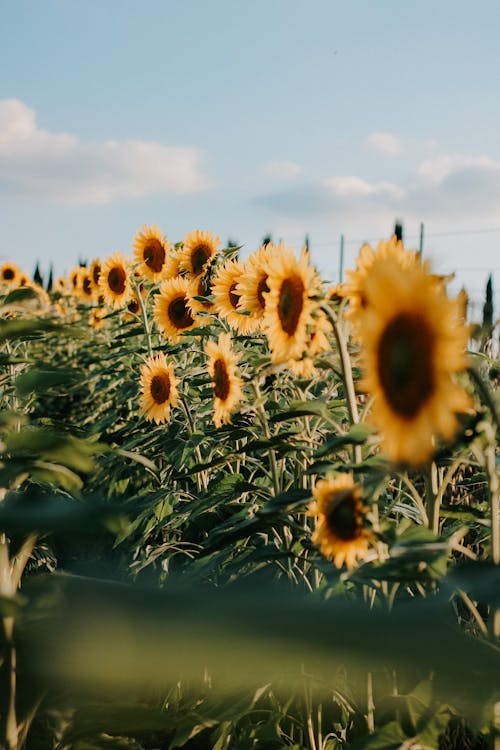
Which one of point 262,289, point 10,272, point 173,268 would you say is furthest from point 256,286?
point 10,272

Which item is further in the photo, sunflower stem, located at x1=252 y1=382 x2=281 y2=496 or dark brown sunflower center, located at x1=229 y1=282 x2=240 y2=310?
dark brown sunflower center, located at x1=229 y1=282 x2=240 y2=310

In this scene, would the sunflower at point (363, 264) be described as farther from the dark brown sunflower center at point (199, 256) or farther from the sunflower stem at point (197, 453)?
the dark brown sunflower center at point (199, 256)

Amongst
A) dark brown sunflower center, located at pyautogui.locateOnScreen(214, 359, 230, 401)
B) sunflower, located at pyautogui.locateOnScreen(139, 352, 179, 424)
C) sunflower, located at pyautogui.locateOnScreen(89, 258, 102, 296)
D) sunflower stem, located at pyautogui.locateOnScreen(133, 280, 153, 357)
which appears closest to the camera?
dark brown sunflower center, located at pyautogui.locateOnScreen(214, 359, 230, 401)

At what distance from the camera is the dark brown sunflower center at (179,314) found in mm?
3066

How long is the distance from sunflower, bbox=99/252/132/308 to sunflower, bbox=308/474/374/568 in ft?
9.18

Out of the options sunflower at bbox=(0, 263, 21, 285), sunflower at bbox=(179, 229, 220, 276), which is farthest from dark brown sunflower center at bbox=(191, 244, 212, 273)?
sunflower at bbox=(0, 263, 21, 285)

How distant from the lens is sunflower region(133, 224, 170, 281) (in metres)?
3.82

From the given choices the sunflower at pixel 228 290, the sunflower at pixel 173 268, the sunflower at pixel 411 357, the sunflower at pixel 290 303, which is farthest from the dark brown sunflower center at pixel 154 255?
the sunflower at pixel 411 357

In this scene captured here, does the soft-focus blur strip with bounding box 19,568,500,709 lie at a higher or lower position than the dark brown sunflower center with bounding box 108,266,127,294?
lower

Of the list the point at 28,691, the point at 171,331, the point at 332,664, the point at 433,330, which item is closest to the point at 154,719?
the point at 28,691

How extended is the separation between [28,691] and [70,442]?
32 centimetres

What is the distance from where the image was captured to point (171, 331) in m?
3.12

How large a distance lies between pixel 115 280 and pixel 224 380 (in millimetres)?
2195

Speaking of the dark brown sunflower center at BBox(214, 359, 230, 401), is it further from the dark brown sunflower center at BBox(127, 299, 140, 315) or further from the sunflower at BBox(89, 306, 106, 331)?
the sunflower at BBox(89, 306, 106, 331)
